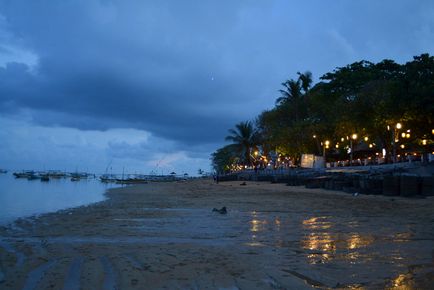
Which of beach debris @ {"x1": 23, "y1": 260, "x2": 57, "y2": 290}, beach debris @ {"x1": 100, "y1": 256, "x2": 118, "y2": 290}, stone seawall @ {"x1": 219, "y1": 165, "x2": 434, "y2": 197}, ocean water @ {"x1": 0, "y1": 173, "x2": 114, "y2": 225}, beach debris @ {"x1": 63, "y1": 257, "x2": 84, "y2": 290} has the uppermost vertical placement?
stone seawall @ {"x1": 219, "y1": 165, "x2": 434, "y2": 197}

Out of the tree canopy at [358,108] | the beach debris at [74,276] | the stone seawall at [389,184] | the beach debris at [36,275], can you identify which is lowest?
the beach debris at [36,275]

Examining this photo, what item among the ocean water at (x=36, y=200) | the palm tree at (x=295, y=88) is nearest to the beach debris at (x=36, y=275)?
the ocean water at (x=36, y=200)

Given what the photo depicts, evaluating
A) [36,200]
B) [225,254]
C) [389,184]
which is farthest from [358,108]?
[225,254]

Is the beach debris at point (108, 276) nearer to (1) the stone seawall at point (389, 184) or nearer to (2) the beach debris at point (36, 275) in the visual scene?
(2) the beach debris at point (36, 275)

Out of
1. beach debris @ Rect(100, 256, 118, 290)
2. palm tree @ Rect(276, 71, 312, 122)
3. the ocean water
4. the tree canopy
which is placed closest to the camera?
beach debris @ Rect(100, 256, 118, 290)

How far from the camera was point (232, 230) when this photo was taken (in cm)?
A: 1059

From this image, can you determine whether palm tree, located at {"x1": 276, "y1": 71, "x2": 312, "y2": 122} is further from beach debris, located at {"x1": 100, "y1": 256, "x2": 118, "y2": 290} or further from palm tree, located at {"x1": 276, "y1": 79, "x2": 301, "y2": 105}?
beach debris, located at {"x1": 100, "y1": 256, "x2": 118, "y2": 290}

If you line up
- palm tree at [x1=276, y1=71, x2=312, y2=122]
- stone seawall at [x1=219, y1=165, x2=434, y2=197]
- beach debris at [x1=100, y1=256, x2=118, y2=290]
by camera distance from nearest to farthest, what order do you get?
beach debris at [x1=100, y1=256, x2=118, y2=290], stone seawall at [x1=219, y1=165, x2=434, y2=197], palm tree at [x1=276, y1=71, x2=312, y2=122]

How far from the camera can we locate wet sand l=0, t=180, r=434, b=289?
570 centimetres

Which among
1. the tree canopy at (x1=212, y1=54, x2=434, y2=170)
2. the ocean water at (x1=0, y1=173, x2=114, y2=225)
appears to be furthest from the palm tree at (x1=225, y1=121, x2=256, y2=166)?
the ocean water at (x1=0, y1=173, x2=114, y2=225)

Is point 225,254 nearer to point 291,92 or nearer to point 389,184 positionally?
point 389,184

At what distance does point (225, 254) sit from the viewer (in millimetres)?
7484

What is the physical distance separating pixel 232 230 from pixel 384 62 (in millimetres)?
44182

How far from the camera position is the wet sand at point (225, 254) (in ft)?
18.7
